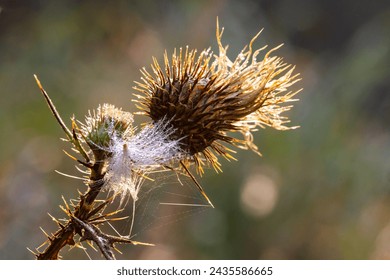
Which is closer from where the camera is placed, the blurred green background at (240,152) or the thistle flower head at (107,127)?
the thistle flower head at (107,127)

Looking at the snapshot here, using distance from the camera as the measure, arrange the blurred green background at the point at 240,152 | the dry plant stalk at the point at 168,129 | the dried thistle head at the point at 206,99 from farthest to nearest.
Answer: the blurred green background at the point at 240,152
the dried thistle head at the point at 206,99
the dry plant stalk at the point at 168,129

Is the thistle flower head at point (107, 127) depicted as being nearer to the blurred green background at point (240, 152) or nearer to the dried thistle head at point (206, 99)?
the dried thistle head at point (206, 99)

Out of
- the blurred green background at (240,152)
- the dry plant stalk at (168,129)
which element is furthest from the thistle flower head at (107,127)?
the blurred green background at (240,152)

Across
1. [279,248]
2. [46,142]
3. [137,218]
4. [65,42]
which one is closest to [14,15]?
[65,42]

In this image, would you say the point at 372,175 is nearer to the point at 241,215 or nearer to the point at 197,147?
the point at 241,215

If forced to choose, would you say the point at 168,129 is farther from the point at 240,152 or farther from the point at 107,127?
the point at 240,152

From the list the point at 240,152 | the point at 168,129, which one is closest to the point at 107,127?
the point at 168,129

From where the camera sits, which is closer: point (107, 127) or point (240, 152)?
point (107, 127)
